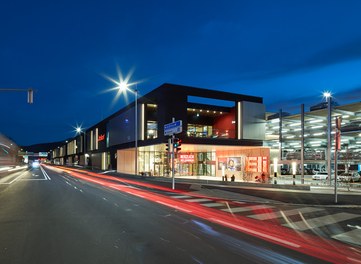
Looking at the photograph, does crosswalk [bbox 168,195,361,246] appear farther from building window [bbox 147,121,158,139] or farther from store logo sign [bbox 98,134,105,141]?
store logo sign [bbox 98,134,105,141]

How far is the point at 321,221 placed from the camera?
42.1ft

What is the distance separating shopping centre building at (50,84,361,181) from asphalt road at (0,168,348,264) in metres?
21.3

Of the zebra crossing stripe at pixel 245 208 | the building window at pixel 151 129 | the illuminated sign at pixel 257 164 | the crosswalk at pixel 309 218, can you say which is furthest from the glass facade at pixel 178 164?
the crosswalk at pixel 309 218

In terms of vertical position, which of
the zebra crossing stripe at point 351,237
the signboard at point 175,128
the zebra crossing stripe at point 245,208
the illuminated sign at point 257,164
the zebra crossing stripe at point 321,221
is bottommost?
the zebra crossing stripe at point 245,208

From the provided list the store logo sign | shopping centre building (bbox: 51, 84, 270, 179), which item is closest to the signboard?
shopping centre building (bbox: 51, 84, 270, 179)

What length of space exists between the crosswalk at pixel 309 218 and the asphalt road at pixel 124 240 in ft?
8.51

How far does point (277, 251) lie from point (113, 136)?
2202 inches

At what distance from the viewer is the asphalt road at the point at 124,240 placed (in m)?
7.55

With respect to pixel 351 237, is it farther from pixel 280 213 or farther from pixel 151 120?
pixel 151 120

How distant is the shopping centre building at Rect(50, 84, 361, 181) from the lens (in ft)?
115

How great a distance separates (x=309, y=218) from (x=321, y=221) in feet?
2.42

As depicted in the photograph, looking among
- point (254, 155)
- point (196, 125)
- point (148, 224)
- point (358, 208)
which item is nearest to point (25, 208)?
point (148, 224)

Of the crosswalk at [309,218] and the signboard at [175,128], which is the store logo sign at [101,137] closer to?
the signboard at [175,128]

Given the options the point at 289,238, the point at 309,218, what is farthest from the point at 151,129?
the point at 289,238
